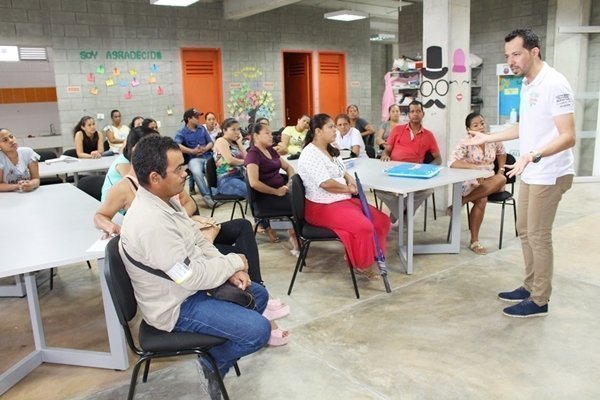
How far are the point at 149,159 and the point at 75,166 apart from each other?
3615 mm

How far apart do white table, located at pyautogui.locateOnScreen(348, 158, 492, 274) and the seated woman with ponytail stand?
226 mm

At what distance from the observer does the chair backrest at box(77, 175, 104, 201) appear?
387 centimetres

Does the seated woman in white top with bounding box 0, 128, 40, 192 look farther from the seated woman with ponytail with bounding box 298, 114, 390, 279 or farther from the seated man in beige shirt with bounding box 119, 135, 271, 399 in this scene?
the seated man in beige shirt with bounding box 119, 135, 271, 399

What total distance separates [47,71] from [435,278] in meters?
7.59

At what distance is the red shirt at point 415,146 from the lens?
15.5ft

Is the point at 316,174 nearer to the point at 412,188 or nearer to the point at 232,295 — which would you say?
the point at 412,188

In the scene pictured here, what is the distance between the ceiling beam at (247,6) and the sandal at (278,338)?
6.01m

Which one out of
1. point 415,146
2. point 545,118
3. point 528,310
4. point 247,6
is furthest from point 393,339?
point 247,6

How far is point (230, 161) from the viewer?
524 centimetres

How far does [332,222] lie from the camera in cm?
336

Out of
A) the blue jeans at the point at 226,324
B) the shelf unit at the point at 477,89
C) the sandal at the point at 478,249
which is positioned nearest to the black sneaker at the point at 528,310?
the sandal at the point at 478,249

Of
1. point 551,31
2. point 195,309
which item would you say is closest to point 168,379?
point 195,309

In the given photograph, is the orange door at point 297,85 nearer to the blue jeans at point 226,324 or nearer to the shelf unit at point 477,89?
the shelf unit at point 477,89

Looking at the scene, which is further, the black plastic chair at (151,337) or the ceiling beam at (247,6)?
the ceiling beam at (247,6)
